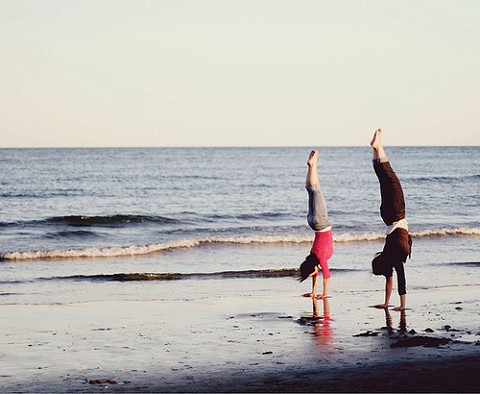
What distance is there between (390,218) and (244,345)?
281 centimetres

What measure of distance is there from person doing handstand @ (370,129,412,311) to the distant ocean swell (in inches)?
393

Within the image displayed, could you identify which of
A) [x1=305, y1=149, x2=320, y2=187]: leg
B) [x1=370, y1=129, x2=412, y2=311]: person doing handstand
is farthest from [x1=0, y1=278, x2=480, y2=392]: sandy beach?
[x1=305, y1=149, x2=320, y2=187]: leg

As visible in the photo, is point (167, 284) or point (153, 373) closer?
point (153, 373)

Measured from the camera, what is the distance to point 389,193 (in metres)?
10.5

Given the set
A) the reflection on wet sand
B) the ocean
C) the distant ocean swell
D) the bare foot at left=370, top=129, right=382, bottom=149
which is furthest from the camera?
the distant ocean swell

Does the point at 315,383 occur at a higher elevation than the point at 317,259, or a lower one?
lower

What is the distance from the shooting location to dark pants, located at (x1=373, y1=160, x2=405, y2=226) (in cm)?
1031

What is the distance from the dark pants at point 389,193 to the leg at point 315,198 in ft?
4.18

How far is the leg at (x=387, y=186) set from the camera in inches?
406

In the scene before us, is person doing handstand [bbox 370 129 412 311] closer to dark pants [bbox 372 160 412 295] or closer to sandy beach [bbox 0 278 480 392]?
dark pants [bbox 372 160 412 295]

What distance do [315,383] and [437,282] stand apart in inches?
315

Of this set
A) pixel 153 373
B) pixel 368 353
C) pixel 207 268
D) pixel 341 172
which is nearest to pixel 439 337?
pixel 368 353

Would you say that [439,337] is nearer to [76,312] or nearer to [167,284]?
[76,312]

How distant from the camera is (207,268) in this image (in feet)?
57.3
